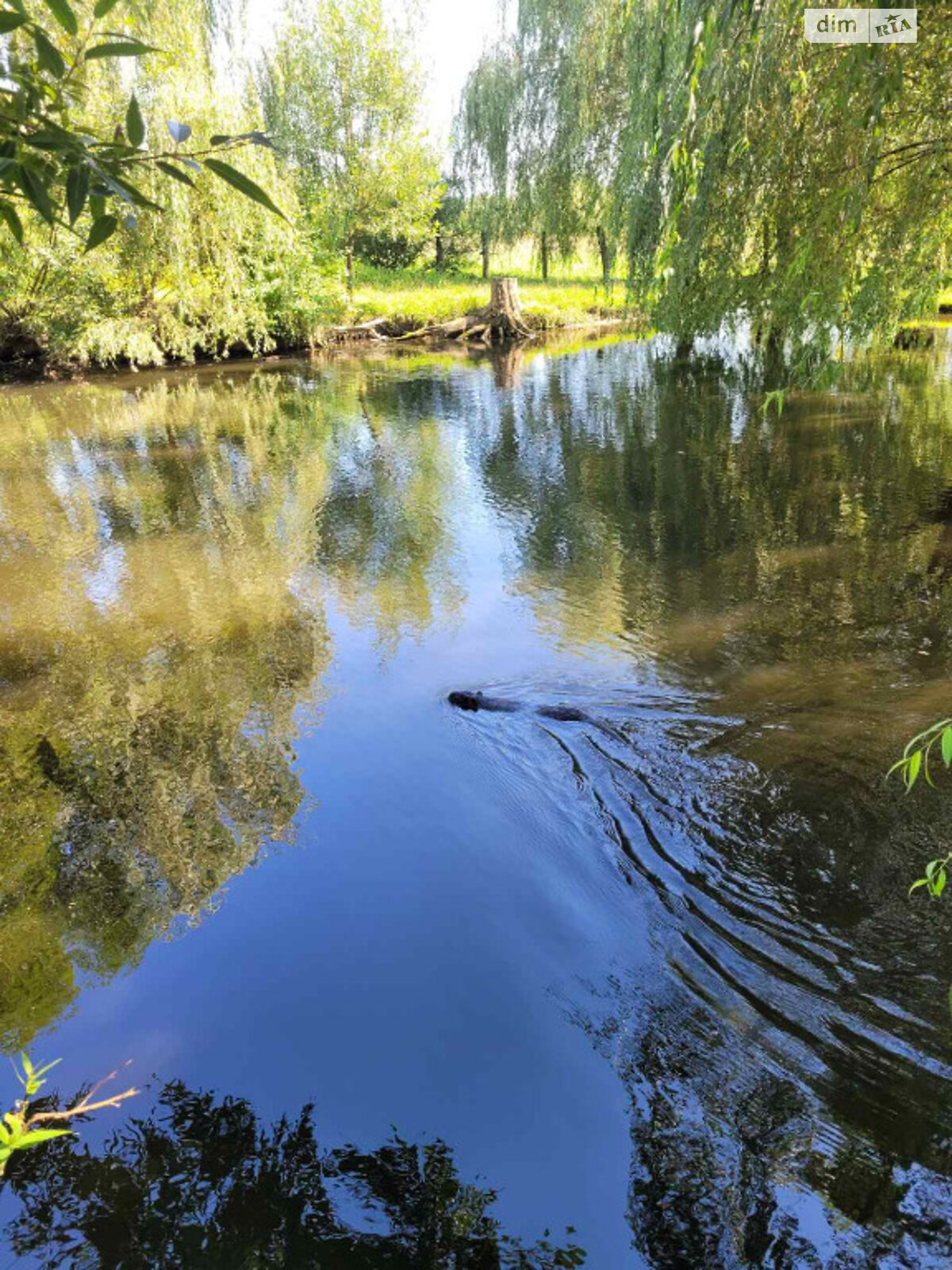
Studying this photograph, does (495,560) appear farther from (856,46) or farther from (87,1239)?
(87,1239)

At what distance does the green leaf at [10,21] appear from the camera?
0.95m

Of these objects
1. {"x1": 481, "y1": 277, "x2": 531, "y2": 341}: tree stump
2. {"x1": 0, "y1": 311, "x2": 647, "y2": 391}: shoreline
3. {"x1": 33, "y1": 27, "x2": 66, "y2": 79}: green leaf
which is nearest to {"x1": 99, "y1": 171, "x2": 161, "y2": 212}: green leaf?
{"x1": 33, "y1": 27, "x2": 66, "y2": 79}: green leaf

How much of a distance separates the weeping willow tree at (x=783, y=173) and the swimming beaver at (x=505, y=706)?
2.84 meters

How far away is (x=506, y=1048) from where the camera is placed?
2.68m

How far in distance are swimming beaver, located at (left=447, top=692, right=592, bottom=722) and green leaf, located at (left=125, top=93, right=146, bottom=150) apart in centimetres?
381

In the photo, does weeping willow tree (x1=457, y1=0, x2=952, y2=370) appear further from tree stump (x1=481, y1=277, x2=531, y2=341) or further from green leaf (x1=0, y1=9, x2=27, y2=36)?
tree stump (x1=481, y1=277, x2=531, y2=341)

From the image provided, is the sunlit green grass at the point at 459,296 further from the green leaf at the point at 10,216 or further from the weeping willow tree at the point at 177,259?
the green leaf at the point at 10,216

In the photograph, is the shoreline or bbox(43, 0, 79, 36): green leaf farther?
the shoreline

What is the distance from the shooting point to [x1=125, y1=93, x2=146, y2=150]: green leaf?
971 millimetres

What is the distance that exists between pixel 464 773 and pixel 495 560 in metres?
3.21

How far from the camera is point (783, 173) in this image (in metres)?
5.91

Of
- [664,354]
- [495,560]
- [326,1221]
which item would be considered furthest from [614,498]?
[664,354]

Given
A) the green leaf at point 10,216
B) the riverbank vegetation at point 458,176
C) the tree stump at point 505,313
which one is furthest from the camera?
the tree stump at point 505,313

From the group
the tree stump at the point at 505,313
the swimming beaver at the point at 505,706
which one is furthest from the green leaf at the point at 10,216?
the tree stump at the point at 505,313
